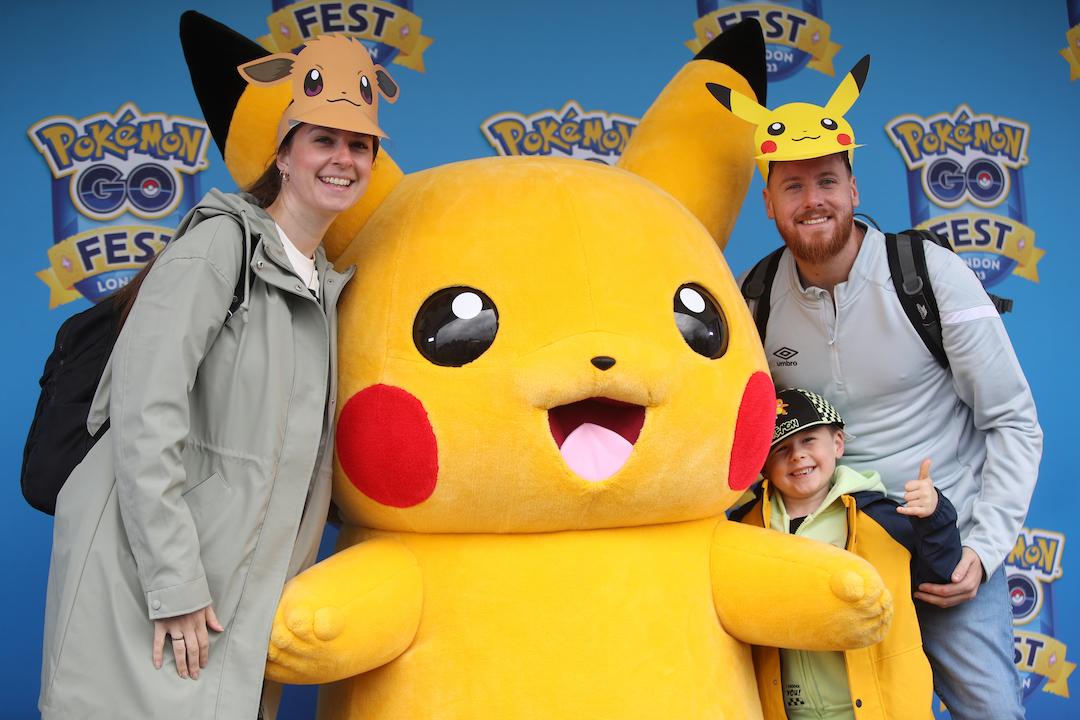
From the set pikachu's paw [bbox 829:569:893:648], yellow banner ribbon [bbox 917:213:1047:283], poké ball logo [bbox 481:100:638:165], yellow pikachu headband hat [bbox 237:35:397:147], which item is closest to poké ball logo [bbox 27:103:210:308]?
poké ball logo [bbox 481:100:638:165]

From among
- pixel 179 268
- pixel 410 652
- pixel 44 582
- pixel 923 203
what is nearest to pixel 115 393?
pixel 179 268

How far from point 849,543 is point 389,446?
1.19 metres

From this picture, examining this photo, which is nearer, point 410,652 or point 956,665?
point 410,652

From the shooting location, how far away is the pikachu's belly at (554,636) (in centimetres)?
235

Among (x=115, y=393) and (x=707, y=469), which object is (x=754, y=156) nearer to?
(x=707, y=469)

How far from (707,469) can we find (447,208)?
0.87 metres

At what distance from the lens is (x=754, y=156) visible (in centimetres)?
316

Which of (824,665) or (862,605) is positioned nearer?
(862,605)

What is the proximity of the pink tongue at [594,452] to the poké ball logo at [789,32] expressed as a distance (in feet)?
7.32

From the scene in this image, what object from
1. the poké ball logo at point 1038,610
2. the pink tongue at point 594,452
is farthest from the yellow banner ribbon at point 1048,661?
the pink tongue at point 594,452

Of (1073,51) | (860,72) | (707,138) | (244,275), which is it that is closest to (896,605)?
(707,138)

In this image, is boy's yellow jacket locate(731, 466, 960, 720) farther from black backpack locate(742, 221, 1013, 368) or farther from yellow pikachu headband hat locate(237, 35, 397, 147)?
yellow pikachu headband hat locate(237, 35, 397, 147)

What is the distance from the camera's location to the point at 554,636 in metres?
2.37

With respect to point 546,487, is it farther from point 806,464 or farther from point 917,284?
point 917,284
